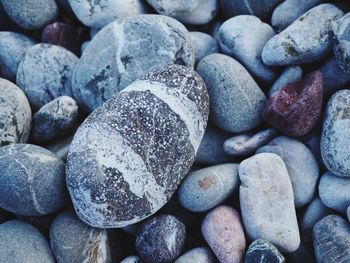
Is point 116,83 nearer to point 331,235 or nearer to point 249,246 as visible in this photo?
point 249,246

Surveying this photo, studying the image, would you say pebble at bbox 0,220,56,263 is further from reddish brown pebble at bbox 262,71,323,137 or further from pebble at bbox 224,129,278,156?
reddish brown pebble at bbox 262,71,323,137

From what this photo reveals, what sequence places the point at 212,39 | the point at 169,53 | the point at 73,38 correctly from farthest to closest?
1. the point at 73,38
2. the point at 212,39
3. the point at 169,53

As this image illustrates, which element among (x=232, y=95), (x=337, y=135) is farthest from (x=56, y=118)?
(x=337, y=135)

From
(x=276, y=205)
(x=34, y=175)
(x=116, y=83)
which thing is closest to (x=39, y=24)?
(x=116, y=83)

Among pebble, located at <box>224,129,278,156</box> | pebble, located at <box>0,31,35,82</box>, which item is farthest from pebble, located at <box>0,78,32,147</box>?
pebble, located at <box>224,129,278,156</box>

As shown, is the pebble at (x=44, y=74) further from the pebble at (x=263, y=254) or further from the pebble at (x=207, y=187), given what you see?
the pebble at (x=263, y=254)

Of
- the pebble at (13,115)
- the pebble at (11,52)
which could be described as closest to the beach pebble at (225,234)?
the pebble at (13,115)
